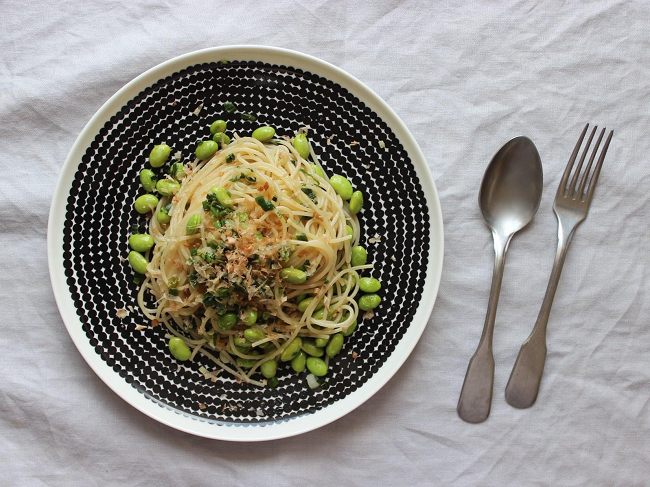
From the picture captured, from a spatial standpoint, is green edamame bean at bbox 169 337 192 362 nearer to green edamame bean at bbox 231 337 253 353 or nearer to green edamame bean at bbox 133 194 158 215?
green edamame bean at bbox 231 337 253 353

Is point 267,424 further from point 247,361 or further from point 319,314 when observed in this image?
point 319,314

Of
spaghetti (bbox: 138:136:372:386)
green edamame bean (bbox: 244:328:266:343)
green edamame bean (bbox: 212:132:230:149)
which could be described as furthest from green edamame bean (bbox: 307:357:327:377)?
green edamame bean (bbox: 212:132:230:149)

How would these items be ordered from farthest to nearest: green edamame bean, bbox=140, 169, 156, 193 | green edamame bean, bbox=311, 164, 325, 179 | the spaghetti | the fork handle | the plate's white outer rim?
the fork handle < green edamame bean, bbox=311, 164, 325, 179 < green edamame bean, bbox=140, 169, 156, 193 < the plate's white outer rim < the spaghetti

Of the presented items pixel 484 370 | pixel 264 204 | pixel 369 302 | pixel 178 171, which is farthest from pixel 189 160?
pixel 484 370

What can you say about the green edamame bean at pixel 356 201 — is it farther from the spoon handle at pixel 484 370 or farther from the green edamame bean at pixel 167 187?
the green edamame bean at pixel 167 187

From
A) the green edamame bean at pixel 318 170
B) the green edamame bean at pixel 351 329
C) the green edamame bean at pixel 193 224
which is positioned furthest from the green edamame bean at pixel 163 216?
the green edamame bean at pixel 351 329

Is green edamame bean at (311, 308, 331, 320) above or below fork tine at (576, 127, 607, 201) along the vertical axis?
below

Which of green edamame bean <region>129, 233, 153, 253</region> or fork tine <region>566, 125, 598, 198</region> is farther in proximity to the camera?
fork tine <region>566, 125, 598, 198</region>
